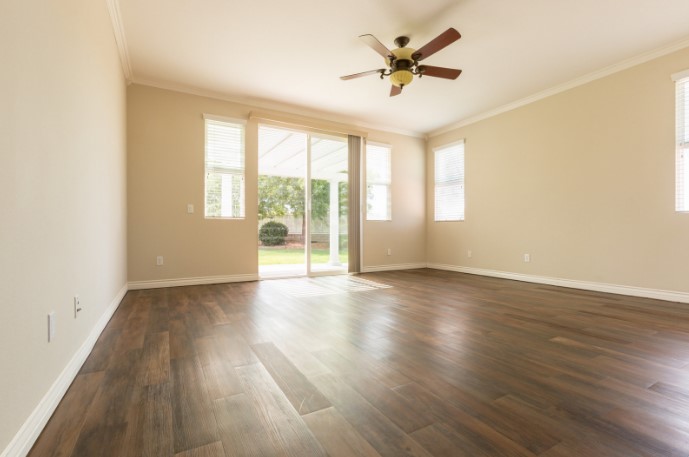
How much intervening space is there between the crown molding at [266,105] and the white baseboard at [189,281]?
8.45 feet

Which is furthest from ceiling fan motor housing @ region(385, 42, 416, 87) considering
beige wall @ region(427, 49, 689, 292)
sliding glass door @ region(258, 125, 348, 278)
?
beige wall @ region(427, 49, 689, 292)

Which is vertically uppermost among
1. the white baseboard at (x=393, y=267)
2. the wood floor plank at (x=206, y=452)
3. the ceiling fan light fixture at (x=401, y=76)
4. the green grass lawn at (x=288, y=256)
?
the ceiling fan light fixture at (x=401, y=76)

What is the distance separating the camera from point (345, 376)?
1.67 metres

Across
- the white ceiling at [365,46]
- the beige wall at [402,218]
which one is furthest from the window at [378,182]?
the white ceiling at [365,46]

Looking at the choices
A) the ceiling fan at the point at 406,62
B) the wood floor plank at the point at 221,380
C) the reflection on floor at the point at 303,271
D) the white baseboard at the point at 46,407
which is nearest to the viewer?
the white baseboard at the point at 46,407

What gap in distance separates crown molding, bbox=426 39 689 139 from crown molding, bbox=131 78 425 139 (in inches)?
53.6

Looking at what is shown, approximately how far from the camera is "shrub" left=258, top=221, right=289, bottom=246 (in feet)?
19.7

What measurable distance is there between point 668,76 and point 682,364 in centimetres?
331

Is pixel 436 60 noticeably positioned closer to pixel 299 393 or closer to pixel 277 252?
pixel 299 393

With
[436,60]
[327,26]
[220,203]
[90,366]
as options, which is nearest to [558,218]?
[436,60]

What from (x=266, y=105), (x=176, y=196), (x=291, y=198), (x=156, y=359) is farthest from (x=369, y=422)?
(x=291, y=198)

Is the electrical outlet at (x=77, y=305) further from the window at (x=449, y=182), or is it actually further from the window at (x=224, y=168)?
the window at (x=449, y=182)

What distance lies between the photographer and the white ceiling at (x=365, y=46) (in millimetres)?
2799

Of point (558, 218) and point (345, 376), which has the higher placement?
point (558, 218)
